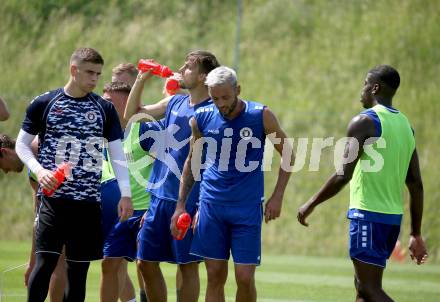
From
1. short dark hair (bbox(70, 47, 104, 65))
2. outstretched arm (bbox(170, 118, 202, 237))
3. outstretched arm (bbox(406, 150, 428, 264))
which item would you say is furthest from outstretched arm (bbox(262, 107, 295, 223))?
short dark hair (bbox(70, 47, 104, 65))

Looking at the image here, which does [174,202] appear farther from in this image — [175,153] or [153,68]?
[153,68]

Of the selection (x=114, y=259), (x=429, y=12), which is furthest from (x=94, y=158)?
(x=429, y=12)

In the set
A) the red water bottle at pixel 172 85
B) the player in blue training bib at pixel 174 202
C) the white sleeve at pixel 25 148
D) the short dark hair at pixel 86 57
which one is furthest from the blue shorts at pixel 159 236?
the short dark hair at pixel 86 57

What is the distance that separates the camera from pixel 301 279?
47.5 feet

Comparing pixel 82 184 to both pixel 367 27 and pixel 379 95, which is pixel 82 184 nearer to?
pixel 379 95

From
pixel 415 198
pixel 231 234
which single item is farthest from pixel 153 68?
pixel 415 198

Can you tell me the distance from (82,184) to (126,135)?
75.8 inches

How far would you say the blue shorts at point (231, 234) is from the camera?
8203mm

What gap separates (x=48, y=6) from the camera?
24.9m

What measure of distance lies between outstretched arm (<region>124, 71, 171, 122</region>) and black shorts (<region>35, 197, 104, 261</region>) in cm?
162

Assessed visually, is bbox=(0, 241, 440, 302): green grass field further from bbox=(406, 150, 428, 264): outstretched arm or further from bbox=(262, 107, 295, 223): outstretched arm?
bbox=(406, 150, 428, 264): outstretched arm

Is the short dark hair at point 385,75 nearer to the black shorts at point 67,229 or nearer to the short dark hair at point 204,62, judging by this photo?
the short dark hair at point 204,62

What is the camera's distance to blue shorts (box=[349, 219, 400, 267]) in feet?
25.5

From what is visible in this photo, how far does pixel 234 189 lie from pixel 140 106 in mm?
1694
